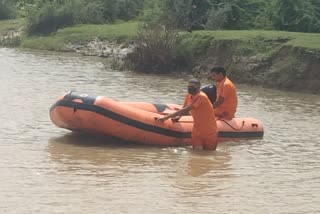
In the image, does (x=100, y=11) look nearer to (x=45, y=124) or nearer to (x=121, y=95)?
(x=121, y=95)

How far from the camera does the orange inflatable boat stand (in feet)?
34.8

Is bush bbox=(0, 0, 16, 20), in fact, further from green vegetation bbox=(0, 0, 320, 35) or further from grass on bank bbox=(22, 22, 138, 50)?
grass on bank bbox=(22, 22, 138, 50)

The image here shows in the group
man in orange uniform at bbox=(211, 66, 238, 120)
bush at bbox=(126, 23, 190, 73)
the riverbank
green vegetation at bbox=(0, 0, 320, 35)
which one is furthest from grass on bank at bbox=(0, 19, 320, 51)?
man in orange uniform at bbox=(211, 66, 238, 120)

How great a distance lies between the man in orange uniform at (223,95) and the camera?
37.4 feet

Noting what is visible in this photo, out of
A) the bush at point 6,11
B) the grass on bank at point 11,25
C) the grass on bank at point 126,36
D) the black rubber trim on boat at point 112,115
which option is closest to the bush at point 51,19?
the grass on bank at point 126,36

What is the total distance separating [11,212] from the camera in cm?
712

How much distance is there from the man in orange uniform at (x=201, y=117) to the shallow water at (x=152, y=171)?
0.19m

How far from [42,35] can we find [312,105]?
18.4m

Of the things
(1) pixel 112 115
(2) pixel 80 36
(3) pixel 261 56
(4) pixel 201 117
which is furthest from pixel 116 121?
(2) pixel 80 36

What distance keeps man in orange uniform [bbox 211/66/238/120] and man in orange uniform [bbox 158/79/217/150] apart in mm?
790

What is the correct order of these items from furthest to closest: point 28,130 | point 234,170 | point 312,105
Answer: point 312,105 → point 28,130 → point 234,170

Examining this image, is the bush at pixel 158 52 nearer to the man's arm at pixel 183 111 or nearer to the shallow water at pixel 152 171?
the shallow water at pixel 152 171

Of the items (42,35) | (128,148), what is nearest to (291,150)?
(128,148)

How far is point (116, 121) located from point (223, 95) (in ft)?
5.93
